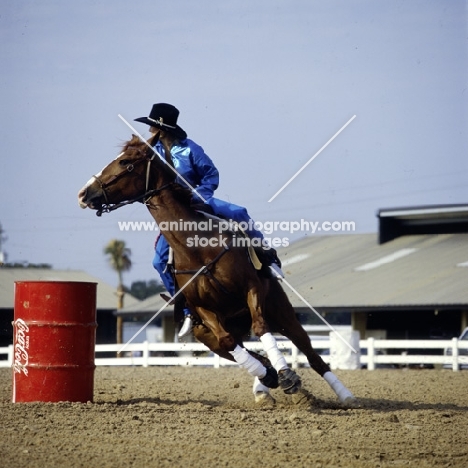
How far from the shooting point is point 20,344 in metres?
9.21

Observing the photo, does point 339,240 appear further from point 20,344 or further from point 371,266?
point 20,344

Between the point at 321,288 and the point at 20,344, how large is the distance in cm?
2362

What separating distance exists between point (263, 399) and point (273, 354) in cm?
128

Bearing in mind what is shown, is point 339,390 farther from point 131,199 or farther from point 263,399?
point 131,199

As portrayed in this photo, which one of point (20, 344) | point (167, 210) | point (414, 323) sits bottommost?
point (414, 323)

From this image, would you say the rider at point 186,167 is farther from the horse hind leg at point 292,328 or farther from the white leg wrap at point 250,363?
the white leg wrap at point 250,363

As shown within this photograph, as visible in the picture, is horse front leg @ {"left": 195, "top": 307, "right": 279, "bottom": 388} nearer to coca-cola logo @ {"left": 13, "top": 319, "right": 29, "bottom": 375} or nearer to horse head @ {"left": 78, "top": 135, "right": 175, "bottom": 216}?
horse head @ {"left": 78, "top": 135, "right": 175, "bottom": 216}

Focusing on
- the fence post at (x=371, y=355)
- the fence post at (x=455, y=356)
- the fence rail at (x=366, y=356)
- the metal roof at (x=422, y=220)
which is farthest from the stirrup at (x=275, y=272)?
the metal roof at (x=422, y=220)

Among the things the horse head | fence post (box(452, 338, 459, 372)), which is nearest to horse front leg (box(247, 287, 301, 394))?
the horse head

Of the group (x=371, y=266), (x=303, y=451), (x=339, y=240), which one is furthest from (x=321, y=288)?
(x=303, y=451)

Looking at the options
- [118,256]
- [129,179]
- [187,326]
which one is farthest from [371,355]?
[118,256]

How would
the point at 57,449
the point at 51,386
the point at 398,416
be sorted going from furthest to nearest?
the point at 51,386
the point at 398,416
the point at 57,449

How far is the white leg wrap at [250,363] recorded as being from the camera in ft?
28.7

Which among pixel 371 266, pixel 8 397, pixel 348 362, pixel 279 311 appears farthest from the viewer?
pixel 371 266
